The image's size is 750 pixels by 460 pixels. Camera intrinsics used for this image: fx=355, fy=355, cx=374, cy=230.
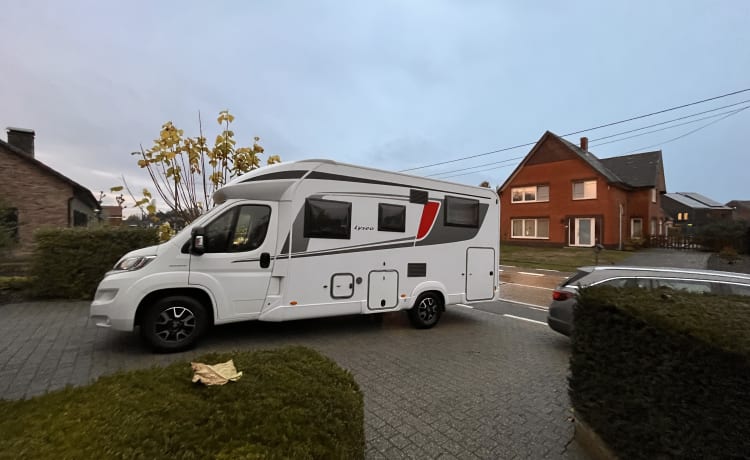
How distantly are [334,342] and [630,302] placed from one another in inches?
172

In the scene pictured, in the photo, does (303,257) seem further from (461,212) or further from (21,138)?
(21,138)

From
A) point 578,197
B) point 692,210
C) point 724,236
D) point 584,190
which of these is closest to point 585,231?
point 578,197

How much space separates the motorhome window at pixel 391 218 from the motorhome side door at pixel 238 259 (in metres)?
A: 1.82

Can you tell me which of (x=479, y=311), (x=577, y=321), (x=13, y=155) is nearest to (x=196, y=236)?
(x=577, y=321)

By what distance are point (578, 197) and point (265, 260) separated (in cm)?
2603

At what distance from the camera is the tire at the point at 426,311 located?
6.75 meters

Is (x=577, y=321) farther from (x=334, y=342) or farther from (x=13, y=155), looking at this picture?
(x=13, y=155)

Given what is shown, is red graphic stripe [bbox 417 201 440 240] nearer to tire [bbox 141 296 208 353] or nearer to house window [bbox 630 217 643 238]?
tire [bbox 141 296 208 353]

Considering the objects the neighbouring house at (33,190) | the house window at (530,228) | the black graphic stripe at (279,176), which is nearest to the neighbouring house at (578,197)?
the house window at (530,228)

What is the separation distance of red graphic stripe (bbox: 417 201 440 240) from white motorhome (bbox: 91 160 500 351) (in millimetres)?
21

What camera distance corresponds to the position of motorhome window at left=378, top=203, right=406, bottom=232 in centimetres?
633

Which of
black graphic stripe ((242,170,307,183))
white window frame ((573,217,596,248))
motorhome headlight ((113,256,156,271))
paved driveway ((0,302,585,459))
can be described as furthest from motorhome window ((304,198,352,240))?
white window frame ((573,217,596,248))

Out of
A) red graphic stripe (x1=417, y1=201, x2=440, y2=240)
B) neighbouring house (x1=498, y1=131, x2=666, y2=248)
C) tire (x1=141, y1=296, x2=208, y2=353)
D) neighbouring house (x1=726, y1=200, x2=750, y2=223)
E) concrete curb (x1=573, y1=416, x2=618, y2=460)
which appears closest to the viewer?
concrete curb (x1=573, y1=416, x2=618, y2=460)

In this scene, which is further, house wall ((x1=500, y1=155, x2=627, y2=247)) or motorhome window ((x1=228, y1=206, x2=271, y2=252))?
house wall ((x1=500, y1=155, x2=627, y2=247))
